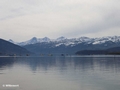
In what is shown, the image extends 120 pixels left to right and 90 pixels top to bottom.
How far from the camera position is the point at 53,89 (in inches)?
1330

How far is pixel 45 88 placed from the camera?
3459cm

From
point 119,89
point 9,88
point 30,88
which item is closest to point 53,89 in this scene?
point 30,88

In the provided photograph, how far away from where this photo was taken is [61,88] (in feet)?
114

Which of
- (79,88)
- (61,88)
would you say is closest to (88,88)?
(79,88)

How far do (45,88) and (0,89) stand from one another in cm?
715

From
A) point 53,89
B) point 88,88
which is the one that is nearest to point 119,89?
point 88,88

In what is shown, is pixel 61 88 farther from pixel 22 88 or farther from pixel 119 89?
pixel 119 89

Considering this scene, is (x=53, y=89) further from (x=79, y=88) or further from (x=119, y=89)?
(x=119, y=89)

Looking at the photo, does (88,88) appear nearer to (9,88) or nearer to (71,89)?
(71,89)

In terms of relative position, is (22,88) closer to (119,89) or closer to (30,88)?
(30,88)

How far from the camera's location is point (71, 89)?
33969 millimetres

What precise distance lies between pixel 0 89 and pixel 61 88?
9.76 metres

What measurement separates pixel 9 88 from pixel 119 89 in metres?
17.6

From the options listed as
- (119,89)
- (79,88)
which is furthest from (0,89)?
(119,89)
